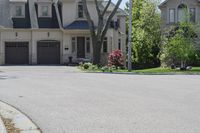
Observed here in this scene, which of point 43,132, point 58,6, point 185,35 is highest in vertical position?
point 58,6

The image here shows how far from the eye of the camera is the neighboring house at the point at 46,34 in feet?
172

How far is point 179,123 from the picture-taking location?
35.8 ft

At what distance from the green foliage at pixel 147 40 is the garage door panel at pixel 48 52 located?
9.97m

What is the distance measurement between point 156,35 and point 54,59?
13.1 m

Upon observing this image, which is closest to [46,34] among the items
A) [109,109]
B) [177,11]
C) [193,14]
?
[177,11]

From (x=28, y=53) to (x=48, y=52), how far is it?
7.10 feet

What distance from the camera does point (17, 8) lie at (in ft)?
177

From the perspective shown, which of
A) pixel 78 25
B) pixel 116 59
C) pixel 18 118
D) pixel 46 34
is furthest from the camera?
pixel 46 34

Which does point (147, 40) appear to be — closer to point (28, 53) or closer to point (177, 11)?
point (177, 11)

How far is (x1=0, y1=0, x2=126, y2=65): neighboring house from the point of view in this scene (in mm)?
52375

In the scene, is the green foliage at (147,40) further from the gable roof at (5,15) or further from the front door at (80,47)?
the gable roof at (5,15)

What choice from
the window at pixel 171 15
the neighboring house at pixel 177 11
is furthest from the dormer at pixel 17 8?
the window at pixel 171 15

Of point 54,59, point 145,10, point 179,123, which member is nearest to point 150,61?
point 145,10

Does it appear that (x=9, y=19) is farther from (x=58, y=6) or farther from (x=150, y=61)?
(x=150, y=61)
